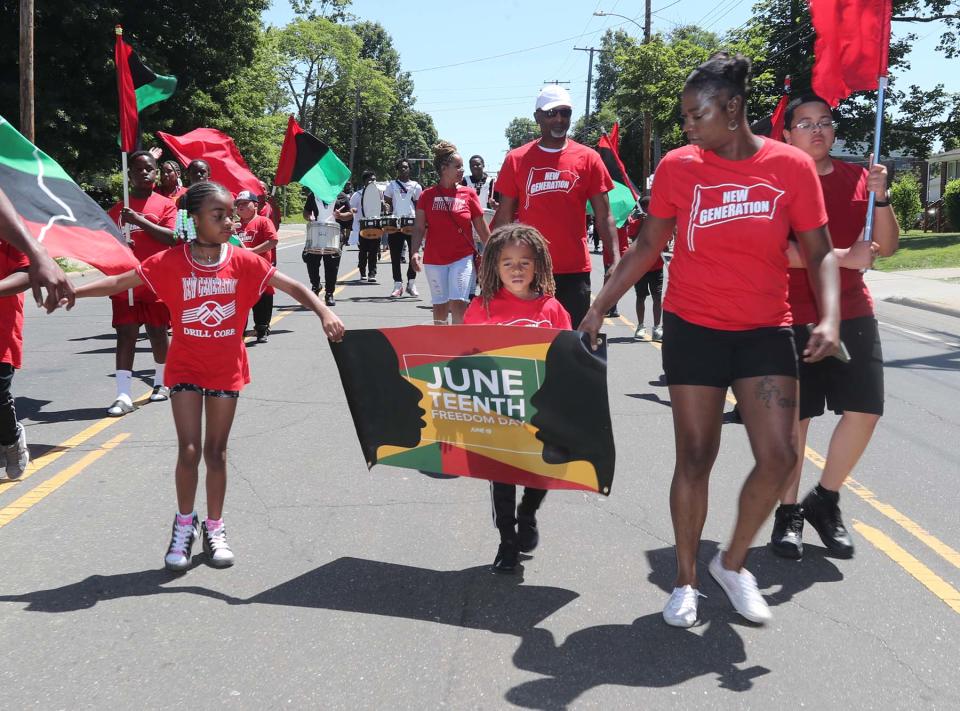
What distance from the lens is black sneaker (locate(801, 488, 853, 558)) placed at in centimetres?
482

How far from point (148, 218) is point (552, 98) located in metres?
3.71

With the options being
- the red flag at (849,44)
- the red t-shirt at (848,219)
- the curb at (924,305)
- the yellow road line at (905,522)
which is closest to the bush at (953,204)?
the curb at (924,305)

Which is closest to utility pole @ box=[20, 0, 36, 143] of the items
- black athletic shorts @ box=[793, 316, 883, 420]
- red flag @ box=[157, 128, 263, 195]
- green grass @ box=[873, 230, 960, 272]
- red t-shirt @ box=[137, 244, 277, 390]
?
red flag @ box=[157, 128, 263, 195]

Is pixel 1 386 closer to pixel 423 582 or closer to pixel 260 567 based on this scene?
pixel 260 567

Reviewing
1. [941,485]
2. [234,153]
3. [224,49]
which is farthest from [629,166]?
[941,485]

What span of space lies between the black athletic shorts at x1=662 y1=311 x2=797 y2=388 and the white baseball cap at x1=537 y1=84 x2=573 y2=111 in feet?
7.77

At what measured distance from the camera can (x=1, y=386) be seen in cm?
586

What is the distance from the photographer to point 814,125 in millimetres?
4625

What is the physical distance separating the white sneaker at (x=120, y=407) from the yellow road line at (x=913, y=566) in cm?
524

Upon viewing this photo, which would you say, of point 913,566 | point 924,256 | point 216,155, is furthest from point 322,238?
point 924,256

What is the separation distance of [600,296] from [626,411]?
424cm

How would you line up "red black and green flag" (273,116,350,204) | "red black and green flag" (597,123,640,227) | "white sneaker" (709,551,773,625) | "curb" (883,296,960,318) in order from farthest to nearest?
"curb" (883,296,960,318), "red black and green flag" (273,116,350,204), "red black and green flag" (597,123,640,227), "white sneaker" (709,551,773,625)

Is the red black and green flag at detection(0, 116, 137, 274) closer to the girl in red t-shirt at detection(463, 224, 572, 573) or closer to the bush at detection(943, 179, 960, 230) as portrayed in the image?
the girl in red t-shirt at detection(463, 224, 572, 573)

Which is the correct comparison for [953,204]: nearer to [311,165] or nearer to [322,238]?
[322,238]
